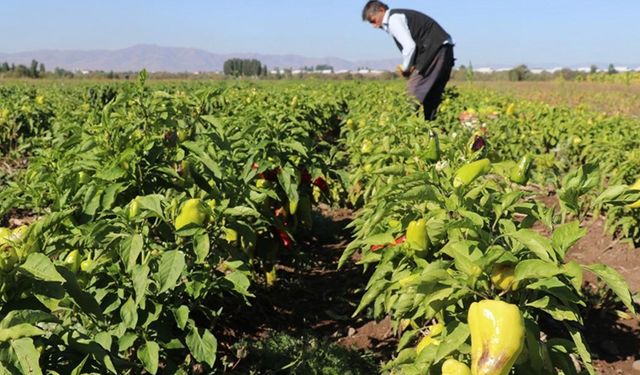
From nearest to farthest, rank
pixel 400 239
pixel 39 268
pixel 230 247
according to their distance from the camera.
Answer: pixel 39 268
pixel 400 239
pixel 230 247

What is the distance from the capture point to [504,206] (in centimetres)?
193

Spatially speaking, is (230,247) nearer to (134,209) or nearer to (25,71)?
(134,209)

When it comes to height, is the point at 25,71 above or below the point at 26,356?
above

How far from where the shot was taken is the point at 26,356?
128 centimetres

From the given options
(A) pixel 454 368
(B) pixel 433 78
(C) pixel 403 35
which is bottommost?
(A) pixel 454 368

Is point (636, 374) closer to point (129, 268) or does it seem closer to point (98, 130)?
point (129, 268)

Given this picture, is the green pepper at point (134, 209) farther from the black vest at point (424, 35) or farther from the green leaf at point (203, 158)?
the black vest at point (424, 35)

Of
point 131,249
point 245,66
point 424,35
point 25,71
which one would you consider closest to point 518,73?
point 245,66

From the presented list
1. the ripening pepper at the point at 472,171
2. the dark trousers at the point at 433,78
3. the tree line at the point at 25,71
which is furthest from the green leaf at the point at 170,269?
the tree line at the point at 25,71

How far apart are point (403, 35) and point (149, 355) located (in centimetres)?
564

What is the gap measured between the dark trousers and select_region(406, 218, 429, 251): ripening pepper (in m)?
5.11

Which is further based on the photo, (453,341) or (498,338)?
(453,341)

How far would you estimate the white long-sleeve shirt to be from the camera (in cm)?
715

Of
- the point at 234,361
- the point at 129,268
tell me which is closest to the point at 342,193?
the point at 234,361
